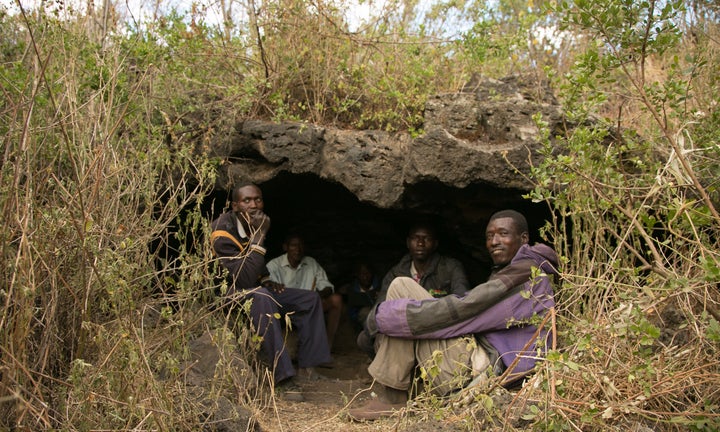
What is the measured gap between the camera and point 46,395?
10.8ft

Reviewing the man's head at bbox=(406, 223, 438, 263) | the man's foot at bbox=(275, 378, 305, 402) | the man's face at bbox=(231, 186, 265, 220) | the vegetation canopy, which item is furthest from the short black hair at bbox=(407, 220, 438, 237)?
the man's foot at bbox=(275, 378, 305, 402)

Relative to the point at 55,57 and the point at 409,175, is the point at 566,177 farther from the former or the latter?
the point at 55,57

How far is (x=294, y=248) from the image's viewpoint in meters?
6.81

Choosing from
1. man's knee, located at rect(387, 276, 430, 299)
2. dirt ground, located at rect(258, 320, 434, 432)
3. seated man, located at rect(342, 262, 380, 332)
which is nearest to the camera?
dirt ground, located at rect(258, 320, 434, 432)

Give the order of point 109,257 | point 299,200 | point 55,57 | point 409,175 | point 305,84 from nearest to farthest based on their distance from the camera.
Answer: point 109,257, point 55,57, point 409,175, point 305,84, point 299,200

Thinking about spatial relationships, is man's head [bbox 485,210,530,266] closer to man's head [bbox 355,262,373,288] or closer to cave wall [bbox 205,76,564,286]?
cave wall [bbox 205,76,564,286]

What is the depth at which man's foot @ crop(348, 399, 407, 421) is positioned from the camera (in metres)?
4.51

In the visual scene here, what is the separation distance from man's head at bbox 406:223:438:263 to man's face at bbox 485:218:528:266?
1.18 meters

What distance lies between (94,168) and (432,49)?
3.78 meters

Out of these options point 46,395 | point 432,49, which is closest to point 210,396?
point 46,395

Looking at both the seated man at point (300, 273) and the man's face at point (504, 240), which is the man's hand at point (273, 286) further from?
the man's face at point (504, 240)

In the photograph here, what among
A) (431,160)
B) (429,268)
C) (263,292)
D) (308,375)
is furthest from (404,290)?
(308,375)

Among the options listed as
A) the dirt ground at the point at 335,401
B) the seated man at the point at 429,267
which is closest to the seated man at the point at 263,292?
the dirt ground at the point at 335,401

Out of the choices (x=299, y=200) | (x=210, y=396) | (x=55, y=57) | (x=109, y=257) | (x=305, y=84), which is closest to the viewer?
(x=109, y=257)
